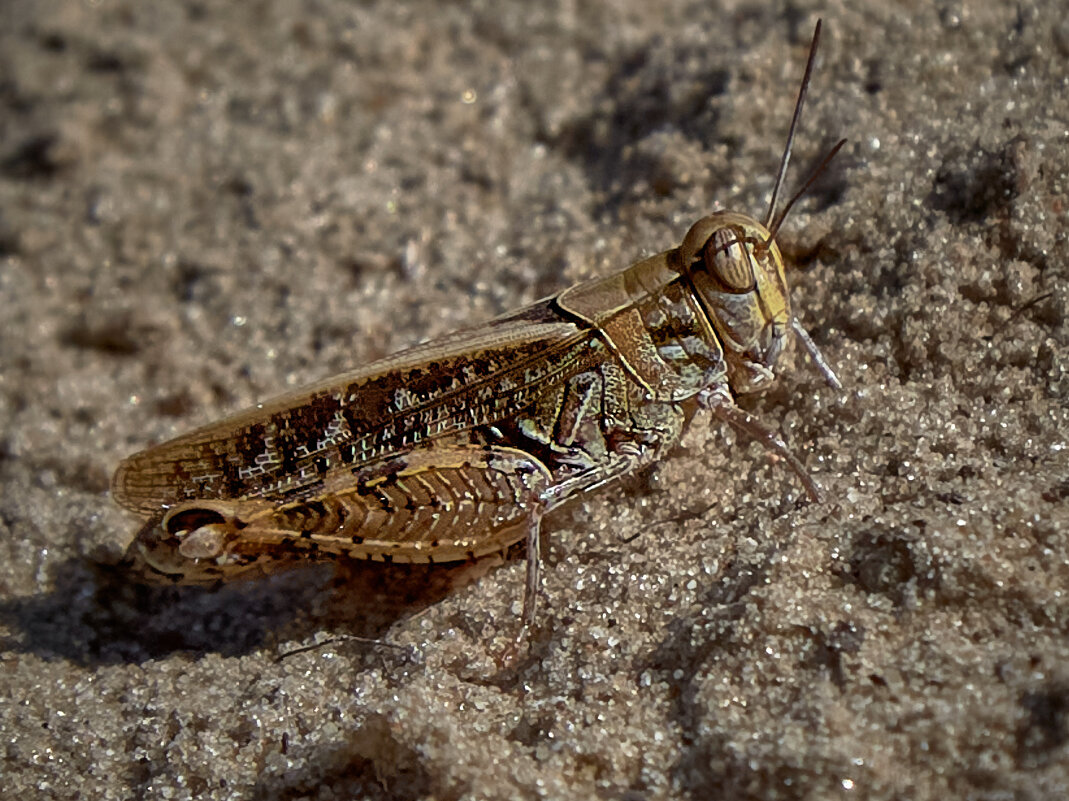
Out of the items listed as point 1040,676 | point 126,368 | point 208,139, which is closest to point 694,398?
point 1040,676

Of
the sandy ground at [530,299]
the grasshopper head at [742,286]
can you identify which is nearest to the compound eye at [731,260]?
the grasshopper head at [742,286]

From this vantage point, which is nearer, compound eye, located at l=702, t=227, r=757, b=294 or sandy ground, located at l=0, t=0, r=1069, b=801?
sandy ground, located at l=0, t=0, r=1069, b=801

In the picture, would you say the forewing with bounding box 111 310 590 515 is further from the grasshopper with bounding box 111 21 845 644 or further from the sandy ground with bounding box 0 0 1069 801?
the sandy ground with bounding box 0 0 1069 801

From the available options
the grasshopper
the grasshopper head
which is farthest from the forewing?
the grasshopper head

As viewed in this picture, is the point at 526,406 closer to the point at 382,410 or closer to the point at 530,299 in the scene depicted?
Result: the point at 382,410

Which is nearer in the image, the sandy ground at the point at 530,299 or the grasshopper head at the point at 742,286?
the sandy ground at the point at 530,299

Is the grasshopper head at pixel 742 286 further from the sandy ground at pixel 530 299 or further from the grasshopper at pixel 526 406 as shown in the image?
the sandy ground at pixel 530 299

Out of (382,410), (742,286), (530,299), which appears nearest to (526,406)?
(382,410)
